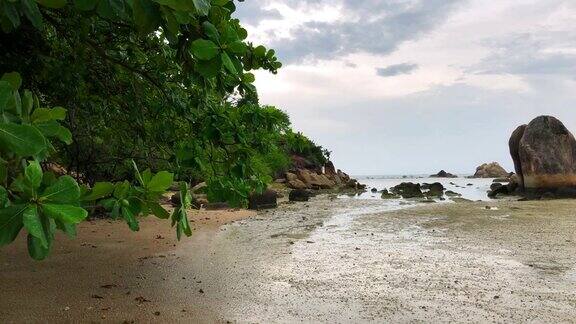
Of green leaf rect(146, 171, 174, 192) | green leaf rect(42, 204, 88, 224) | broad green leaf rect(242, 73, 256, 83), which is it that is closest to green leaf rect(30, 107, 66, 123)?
green leaf rect(146, 171, 174, 192)

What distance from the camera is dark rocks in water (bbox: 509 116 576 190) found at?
29.2m

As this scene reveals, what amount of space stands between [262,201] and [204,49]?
17570 mm

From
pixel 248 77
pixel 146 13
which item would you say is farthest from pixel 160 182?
pixel 248 77

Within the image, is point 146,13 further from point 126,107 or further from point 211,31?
point 126,107

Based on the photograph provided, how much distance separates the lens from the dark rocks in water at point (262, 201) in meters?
18.8

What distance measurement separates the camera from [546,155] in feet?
96.8

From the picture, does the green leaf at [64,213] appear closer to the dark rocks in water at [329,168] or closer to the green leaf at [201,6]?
the green leaf at [201,6]

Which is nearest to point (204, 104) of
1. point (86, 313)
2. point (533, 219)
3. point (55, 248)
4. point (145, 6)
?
point (86, 313)

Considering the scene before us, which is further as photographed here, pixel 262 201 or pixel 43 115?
pixel 262 201

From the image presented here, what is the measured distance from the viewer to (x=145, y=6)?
Answer: 76.5 inches

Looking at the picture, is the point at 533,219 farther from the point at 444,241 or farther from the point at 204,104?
the point at 204,104

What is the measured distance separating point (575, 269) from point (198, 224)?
29.1 feet

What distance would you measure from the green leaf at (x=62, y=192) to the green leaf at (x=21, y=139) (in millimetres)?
172

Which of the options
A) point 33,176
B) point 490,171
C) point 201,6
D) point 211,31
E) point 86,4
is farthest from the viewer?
point 490,171
